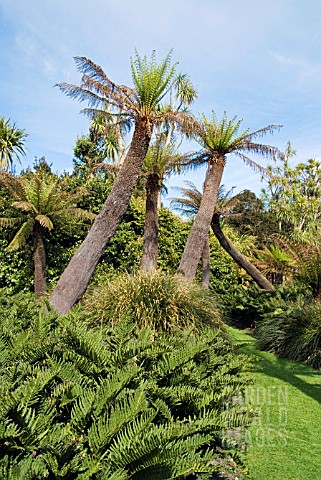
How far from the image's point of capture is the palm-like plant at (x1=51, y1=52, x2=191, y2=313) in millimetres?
6359

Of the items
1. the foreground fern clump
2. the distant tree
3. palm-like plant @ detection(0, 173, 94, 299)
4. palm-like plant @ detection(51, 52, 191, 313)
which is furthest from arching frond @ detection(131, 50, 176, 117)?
the distant tree

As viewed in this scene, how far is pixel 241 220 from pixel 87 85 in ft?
85.3

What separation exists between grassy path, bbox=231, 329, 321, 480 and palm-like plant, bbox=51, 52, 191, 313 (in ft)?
10.5

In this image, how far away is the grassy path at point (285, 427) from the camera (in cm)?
268

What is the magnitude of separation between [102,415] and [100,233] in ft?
16.6

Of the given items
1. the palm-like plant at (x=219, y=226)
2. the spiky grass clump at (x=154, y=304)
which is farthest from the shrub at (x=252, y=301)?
the spiky grass clump at (x=154, y=304)

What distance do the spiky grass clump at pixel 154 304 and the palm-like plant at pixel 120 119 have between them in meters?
0.51

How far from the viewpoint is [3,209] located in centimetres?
972

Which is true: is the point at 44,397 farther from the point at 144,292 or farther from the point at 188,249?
the point at 188,249

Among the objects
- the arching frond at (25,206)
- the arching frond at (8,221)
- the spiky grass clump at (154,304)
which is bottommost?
the spiky grass clump at (154,304)

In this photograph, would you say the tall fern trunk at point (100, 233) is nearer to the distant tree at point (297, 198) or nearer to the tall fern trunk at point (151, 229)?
the tall fern trunk at point (151, 229)

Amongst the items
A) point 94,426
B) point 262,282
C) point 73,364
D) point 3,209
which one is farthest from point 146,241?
point 94,426

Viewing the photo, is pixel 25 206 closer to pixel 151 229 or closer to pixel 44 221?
pixel 44 221

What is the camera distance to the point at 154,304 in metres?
5.94
